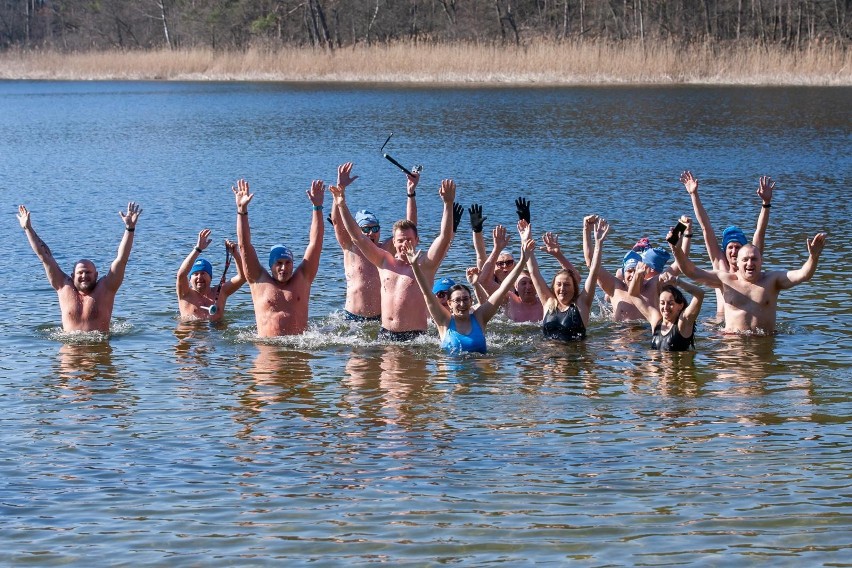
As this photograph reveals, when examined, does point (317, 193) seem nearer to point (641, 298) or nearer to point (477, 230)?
point (477, 230)

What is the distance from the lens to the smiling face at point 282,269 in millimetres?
11727

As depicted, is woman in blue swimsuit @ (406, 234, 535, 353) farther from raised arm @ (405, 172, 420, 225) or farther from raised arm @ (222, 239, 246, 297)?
raised arm @ (222, 239, 246, 297)

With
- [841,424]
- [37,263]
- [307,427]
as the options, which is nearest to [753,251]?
[841,424]

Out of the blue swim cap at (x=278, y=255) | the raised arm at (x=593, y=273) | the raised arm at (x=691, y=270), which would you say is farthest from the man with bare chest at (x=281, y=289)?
the raised arm at (x=691, y=270)

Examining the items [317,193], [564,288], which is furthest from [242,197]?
[564,288]

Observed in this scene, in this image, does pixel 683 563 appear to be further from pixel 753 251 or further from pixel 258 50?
pixel 258 50

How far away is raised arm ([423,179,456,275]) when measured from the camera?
10297mm

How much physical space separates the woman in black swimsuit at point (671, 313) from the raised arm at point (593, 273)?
0.38m

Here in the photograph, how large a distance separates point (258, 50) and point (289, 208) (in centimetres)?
3764

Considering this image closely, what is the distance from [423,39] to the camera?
192 feet

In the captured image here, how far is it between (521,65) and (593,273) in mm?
35808

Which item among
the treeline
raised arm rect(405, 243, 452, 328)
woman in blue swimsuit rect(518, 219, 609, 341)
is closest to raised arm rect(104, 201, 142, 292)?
raised arm rect(405, 243, 452, 328)

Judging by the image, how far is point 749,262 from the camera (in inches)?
456

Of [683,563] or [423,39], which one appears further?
→ [423,39]
